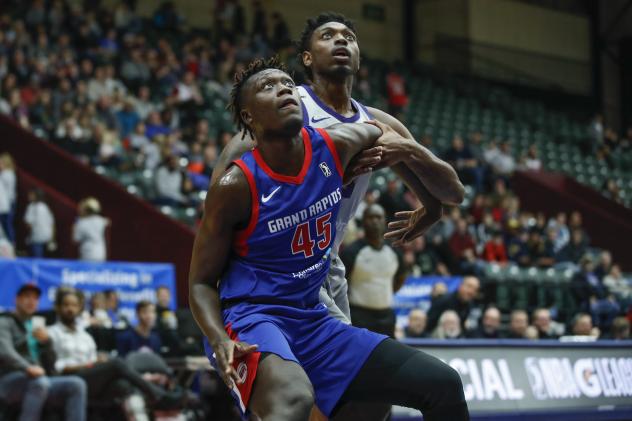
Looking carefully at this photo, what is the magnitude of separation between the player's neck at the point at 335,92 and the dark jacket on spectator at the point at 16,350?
432cm

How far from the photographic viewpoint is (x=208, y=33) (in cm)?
2195

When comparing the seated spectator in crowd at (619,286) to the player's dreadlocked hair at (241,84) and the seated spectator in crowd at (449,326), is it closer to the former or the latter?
the seated spectator in crowd at (449,326)

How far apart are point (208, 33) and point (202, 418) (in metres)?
13.5

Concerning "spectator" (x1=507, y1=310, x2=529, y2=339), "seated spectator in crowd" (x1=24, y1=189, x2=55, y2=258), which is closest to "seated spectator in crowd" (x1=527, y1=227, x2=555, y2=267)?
"spectator" (x1=507, y1=310, x2=529, y2=339)

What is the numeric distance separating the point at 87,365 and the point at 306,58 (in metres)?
4.66

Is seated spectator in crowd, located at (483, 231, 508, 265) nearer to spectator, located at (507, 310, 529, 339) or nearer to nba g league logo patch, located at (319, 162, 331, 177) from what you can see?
spectator, located at (507, 310, 529, 339)

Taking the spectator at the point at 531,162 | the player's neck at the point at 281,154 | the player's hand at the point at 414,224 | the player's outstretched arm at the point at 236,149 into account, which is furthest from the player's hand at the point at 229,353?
the spectator at the point at 531,162

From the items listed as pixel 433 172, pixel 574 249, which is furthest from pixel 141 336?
pixel 574 249

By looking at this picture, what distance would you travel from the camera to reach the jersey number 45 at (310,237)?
412 cm

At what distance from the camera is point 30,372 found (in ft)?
26.7

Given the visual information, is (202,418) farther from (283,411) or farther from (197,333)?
(283,411)

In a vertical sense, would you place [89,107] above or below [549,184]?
above

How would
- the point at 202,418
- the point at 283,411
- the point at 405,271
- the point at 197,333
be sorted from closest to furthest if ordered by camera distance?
1. the point at 283,411
2. the point at 405,271
3. the point at 202,418
4. the point at 197,333

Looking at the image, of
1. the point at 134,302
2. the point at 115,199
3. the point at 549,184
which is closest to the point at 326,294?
the point at 134,302
